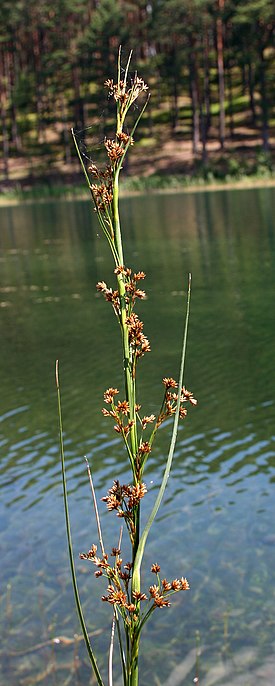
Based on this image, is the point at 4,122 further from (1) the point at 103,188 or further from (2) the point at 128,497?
(2) the point at 128,497

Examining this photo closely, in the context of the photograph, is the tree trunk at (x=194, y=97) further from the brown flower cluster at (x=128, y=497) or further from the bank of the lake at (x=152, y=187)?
the brown flower cluster at (x=128, y=497)

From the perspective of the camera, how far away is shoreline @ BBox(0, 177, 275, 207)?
6138cm

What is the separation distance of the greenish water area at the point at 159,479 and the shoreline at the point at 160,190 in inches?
1596

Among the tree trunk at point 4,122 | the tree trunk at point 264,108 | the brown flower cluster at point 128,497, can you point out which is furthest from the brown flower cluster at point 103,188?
the tree trunk at point 4,122

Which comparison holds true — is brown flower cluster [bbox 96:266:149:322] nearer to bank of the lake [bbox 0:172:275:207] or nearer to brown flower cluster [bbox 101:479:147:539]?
brown flower cluster [bbox 101:479:147:539]

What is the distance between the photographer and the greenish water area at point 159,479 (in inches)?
221

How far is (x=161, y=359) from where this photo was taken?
44.2 feet

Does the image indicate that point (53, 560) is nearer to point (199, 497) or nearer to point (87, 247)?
point (199, 497)

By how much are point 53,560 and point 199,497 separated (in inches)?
67.7

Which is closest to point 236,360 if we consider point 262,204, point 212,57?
point 262,204

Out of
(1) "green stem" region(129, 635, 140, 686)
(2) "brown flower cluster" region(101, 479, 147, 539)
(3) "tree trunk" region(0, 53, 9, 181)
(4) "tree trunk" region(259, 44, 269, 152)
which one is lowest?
(1) "green stem" region(129, 635, 140, 686)

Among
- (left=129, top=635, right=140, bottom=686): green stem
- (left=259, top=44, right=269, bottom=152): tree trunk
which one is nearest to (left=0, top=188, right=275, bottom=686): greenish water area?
(left=129, top=635, right=140, bottom=686): green stem

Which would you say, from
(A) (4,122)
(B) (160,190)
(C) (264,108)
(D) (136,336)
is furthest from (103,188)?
(A) (4,122)

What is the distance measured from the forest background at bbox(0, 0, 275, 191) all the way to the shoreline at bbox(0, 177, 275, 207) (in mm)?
1414
